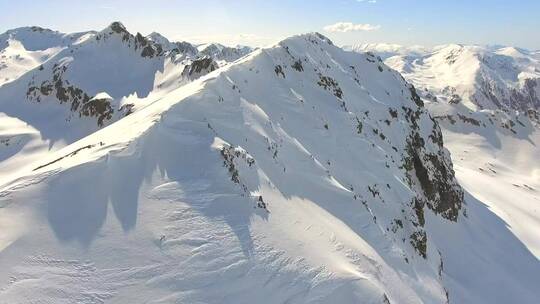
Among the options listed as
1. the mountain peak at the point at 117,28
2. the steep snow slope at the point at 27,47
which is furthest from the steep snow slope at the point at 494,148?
the steep snow slope at the point at 27,47

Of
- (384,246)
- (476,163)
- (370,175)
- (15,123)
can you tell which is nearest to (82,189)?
(384,246)

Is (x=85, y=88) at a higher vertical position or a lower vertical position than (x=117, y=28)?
lower

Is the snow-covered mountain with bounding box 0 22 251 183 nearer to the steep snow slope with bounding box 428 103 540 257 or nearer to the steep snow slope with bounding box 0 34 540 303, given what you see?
the steep snow slope with bounding box 0 34 540 303

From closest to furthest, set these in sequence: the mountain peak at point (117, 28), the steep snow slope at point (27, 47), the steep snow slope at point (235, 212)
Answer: the steep snow slope at point (235, 212)
the mountain peak at point (117, 28)
the steep snow slope at point (27, 47)

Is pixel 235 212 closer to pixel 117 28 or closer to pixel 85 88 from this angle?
pixel 85 88

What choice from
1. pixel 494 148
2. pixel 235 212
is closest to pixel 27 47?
pixel 235 212

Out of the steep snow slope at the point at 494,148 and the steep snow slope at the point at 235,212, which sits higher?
the steep snow slope at the point at 235,212

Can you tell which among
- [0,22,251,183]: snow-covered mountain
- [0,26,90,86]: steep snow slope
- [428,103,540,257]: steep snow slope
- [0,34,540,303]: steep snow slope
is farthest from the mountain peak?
[428,103,540,257]: steep snow slope

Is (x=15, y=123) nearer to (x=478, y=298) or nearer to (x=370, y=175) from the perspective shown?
(x=370, y=175)

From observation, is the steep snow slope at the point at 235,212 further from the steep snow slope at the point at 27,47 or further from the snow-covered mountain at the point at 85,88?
the steep snow slope at the point at 27,47
